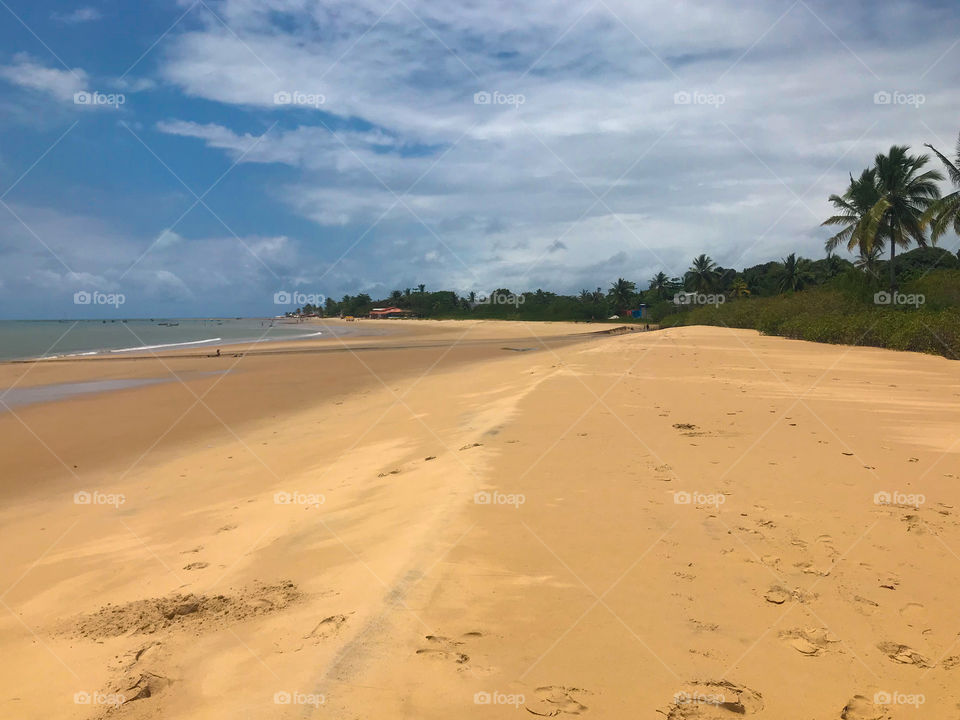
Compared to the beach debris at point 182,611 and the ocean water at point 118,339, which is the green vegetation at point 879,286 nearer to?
the beach debris at point 182,611

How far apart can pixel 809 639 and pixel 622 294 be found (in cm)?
11072

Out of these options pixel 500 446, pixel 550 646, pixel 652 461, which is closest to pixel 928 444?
pixel 652 461

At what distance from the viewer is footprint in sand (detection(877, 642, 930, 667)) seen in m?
3.25

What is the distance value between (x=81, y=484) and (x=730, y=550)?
31.3 ft

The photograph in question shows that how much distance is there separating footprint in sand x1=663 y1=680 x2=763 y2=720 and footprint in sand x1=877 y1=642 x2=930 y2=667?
958 mm

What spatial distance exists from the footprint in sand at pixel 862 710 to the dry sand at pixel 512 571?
1 centimetres

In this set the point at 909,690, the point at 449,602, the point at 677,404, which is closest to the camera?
the point at 909,690

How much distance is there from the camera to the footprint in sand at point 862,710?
288cm

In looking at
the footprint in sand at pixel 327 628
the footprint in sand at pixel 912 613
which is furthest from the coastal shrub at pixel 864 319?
the footprint in sand at pixel 327 628

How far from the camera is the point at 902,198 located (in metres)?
40.5

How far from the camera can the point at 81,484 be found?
29.9 ft

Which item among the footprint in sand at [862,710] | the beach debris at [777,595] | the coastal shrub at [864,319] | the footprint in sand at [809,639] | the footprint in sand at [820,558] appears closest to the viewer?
the footprint in sand at [862,710]

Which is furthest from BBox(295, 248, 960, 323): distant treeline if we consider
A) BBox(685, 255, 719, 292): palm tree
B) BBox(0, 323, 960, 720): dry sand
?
BBox(0, 323, 960, 720): dry sand

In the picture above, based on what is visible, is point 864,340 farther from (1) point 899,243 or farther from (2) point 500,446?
(2) point 500,446
